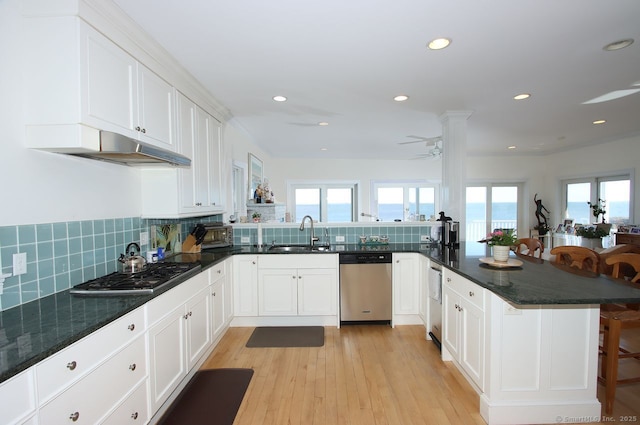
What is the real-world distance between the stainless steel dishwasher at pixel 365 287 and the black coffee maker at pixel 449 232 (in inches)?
28.0

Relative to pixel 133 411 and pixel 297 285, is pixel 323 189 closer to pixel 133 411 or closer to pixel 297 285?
pixel 297 285

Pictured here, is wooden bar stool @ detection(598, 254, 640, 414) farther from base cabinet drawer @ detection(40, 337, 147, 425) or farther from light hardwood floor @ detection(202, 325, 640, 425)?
base cabinet drawer @ detection(40, 337, 147, 425)

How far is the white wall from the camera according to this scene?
1.53 m

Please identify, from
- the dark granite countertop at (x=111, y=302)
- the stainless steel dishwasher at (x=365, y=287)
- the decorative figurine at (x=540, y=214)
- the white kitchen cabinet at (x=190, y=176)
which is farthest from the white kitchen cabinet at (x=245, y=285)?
the decorative figurine at (x=540, y=214)

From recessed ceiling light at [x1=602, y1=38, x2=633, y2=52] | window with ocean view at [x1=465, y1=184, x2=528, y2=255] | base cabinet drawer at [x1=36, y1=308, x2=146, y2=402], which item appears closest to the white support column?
recessed ceiling light at [x1=602, y1=38, x2=633, y2=52]

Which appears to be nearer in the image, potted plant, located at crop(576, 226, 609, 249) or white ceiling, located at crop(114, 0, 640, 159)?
white ceiling, located at crop(114, 0, 640, 159)

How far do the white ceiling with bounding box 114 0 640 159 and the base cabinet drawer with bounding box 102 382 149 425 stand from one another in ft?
7.05

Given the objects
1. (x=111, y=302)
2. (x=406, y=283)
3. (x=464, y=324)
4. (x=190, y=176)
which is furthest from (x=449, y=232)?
(x=111, y=302)

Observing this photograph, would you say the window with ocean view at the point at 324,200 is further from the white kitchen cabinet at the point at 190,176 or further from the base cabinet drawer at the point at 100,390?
the base cabinet drawer at the point at 100,390

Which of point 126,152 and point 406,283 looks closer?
point 126,152

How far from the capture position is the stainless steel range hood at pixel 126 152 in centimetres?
169

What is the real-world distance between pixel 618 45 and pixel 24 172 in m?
3.82

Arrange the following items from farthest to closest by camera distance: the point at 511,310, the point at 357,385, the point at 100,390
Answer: the point at 357,385 < the point at 511,310 < the point at 100,390

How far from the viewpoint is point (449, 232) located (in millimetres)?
3545
